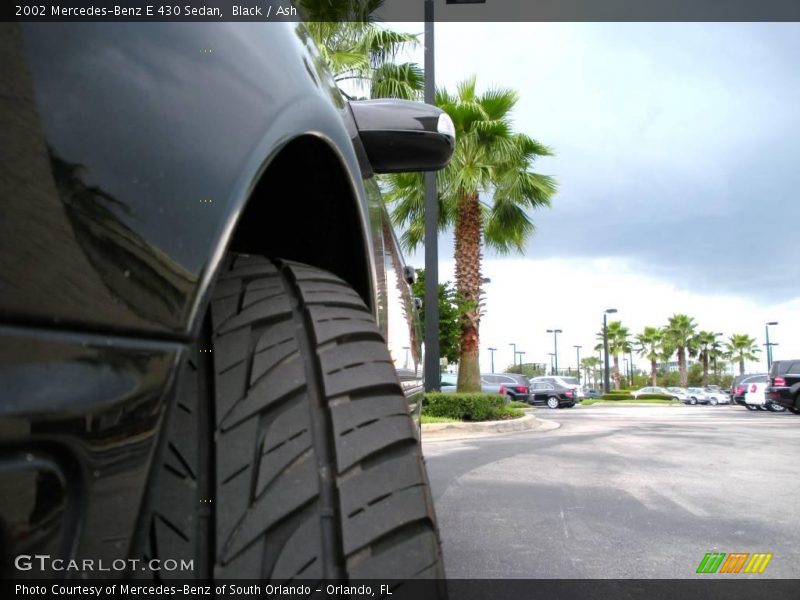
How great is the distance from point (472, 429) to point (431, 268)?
3.11 metres

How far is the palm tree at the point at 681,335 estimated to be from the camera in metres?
64.3

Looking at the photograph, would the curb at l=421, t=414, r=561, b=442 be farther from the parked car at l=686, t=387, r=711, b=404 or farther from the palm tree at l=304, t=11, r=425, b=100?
the parked car at l=686, t=387, r=711, b=404

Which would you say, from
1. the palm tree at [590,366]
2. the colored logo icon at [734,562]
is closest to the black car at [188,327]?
the colored logo icon at [734,562]

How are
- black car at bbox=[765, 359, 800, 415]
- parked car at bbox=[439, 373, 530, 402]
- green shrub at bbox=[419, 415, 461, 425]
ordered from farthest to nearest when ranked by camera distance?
parked car at bbox=[439, 373, 530, 402] < black car at bbox=[765, 359, 800, 415] < green shrub at bbox=[419, 415, 461, 425]

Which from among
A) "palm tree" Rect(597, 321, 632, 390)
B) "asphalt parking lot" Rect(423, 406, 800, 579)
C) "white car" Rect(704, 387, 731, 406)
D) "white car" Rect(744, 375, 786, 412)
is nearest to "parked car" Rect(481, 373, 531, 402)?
"white car" Rect(744, 375, 786, 412)

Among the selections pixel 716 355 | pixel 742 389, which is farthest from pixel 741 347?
pixel 742 389

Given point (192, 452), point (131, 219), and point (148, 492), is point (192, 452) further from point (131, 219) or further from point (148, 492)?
point (131, 219)

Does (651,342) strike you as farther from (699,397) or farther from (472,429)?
(472,429)

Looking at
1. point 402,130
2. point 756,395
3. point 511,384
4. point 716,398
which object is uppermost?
point 402,130

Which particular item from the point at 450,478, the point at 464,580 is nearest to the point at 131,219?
the point at 464,580

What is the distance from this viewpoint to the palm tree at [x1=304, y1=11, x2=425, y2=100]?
11266mm

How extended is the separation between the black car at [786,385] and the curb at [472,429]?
39.6ft

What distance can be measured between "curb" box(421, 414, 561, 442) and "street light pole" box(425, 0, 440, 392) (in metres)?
1.71

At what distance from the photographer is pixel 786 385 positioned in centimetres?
2017
